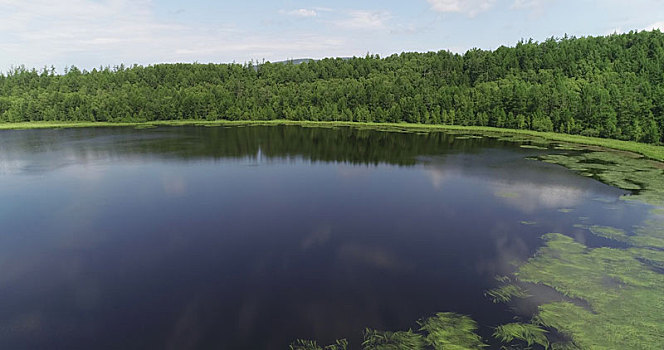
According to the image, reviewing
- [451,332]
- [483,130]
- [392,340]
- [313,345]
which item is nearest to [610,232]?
[451,332]

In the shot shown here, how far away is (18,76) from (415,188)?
242 m

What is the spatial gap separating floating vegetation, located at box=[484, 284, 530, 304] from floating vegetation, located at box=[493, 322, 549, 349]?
6.40 ft

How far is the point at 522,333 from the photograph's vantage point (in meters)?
15.2

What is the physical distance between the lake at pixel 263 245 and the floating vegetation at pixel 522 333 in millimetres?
583

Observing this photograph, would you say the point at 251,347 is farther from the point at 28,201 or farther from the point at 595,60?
the point at 595,60

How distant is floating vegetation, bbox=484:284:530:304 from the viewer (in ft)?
58.4

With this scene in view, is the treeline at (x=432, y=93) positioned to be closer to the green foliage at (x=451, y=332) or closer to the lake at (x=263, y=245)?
the lake at (x=263, y=245)

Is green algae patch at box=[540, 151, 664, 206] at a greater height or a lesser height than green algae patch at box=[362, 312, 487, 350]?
greater

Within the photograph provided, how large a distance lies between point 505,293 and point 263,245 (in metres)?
14.9

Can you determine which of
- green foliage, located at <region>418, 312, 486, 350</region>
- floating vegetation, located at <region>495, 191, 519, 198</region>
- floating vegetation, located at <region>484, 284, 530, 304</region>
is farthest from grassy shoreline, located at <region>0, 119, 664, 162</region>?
green foliage, located at <region>418, 312, 486, 350</region>

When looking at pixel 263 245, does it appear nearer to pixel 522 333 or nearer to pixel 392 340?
pixel 392 340

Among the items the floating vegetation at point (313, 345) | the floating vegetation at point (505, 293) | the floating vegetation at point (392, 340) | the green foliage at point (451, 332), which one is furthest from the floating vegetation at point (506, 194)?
the floating vegetation at point (313, 345)

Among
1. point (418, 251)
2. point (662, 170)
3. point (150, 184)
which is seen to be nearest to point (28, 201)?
point (150, 184)

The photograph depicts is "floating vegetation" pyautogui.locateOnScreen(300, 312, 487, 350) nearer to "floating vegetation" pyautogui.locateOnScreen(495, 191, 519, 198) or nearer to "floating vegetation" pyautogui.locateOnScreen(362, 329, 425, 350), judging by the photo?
"floating vegetation" pyautogui.locateOnScreen(362, 329, 425, 350)
